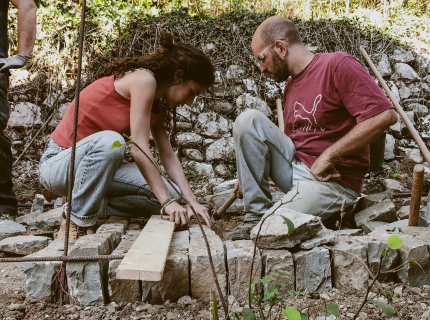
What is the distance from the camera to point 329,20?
205 inches

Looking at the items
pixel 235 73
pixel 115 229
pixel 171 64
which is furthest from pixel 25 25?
pixel 235 73

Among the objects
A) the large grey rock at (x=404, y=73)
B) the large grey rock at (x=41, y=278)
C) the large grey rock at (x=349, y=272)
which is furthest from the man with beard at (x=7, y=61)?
the large grey rock at (x=404, y=73)

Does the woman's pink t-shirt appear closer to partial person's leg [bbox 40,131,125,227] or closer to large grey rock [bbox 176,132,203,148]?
partial person's leg [bbox 40,131,125,227]

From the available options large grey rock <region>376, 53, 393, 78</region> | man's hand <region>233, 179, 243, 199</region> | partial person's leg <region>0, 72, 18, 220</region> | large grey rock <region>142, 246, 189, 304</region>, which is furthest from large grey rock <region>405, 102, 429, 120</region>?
partial person's leg <region>0, 72, 18, 220</region>

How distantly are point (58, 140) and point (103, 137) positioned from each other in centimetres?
47

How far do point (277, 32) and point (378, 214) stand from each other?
1.48 metres

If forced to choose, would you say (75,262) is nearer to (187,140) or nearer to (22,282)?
(22,282)

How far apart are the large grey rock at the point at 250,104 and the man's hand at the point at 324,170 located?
9.10ft

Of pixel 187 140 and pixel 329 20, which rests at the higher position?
pixel 329 20

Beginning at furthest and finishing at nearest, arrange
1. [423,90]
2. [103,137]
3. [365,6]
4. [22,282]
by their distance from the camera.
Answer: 1. [365,6]
2. [423,90]
3. [103,137]
4. [22,282]

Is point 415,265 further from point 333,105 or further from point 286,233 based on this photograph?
point 333,105

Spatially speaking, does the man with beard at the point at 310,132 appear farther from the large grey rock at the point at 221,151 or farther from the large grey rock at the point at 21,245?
the large grey rock at the point at 221,151

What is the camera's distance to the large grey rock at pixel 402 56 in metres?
5.18

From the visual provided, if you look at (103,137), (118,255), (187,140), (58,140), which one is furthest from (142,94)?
(187,140)
